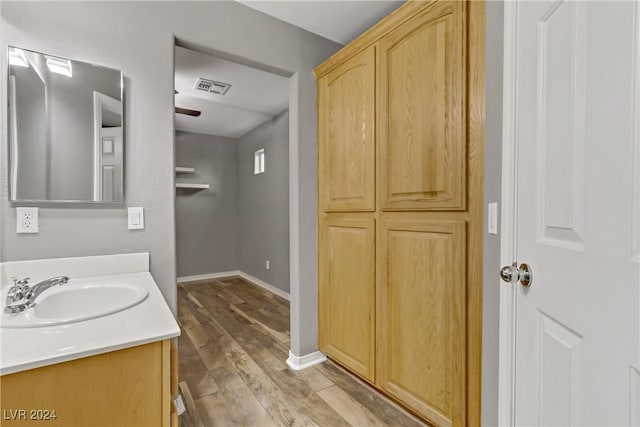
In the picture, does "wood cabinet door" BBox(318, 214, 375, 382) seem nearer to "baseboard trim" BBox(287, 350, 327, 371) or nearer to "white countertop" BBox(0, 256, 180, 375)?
"baseboard trim" BBox(287, 350, 327, 371)

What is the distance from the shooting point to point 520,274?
94cm

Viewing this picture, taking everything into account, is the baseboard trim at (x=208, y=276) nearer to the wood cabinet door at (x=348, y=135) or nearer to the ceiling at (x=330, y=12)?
the wood cabinet door at (x=348, y=135)

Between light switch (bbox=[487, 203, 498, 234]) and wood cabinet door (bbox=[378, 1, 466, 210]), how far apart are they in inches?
5.7

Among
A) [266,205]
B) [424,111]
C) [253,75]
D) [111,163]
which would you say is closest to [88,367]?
[111,163]

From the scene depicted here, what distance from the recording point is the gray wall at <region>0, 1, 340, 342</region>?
1.34 metres

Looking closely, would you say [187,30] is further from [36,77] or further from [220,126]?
[220,126]

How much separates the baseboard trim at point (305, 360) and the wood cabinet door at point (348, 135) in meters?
1.09

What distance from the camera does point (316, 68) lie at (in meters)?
2.21

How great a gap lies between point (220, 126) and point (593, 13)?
14.9 ft

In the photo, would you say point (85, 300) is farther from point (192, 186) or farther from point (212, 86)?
point (192, 186)

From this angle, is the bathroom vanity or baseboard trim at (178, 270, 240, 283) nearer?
the bathroom vanity

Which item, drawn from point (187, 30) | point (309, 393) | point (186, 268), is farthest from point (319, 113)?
point (186, 268)

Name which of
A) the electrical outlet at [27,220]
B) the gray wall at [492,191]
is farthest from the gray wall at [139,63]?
the gray wall at [492,191]

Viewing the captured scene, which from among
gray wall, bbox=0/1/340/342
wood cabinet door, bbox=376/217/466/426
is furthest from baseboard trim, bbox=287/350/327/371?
gray wall, bbox=0/1/340/342
